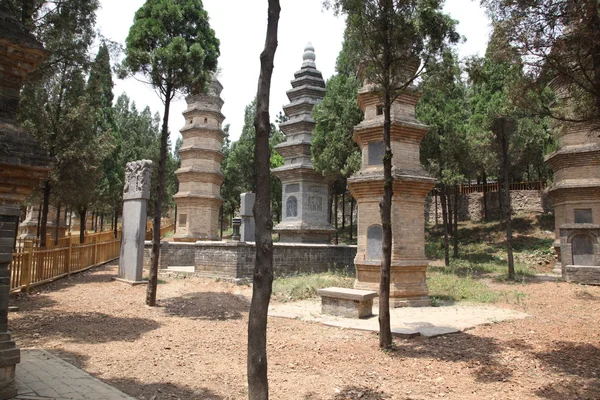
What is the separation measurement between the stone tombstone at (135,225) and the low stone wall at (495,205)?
2789 centimetres

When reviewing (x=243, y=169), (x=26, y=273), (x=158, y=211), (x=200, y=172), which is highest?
(x=243, y=169)

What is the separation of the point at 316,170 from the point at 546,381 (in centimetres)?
1727

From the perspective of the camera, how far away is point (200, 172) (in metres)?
25.3

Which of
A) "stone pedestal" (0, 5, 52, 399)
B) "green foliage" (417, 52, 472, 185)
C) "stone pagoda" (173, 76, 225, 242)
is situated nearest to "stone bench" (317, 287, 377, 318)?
"stone pedestal" (0, 5, 52, 399)

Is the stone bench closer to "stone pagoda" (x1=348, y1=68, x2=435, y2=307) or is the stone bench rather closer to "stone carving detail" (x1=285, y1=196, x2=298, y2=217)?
"stone pagoda" (x1=348, y1=68, x2=435, y2=307)

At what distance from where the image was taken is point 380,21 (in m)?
8.59

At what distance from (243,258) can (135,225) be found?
4075 mm

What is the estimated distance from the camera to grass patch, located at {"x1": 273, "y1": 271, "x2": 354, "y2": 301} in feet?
45.6

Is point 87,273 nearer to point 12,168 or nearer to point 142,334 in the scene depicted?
point 142,334

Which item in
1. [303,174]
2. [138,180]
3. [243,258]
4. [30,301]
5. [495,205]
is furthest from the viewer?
[495,205]

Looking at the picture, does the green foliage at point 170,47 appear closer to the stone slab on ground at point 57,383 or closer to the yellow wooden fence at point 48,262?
the yellow wooden fence at point 48,262

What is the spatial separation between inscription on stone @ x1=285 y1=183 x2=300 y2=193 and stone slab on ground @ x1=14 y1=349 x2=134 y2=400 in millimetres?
16877

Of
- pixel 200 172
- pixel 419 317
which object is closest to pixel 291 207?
pixel 200 172

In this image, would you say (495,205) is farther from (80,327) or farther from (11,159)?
(11,159)
